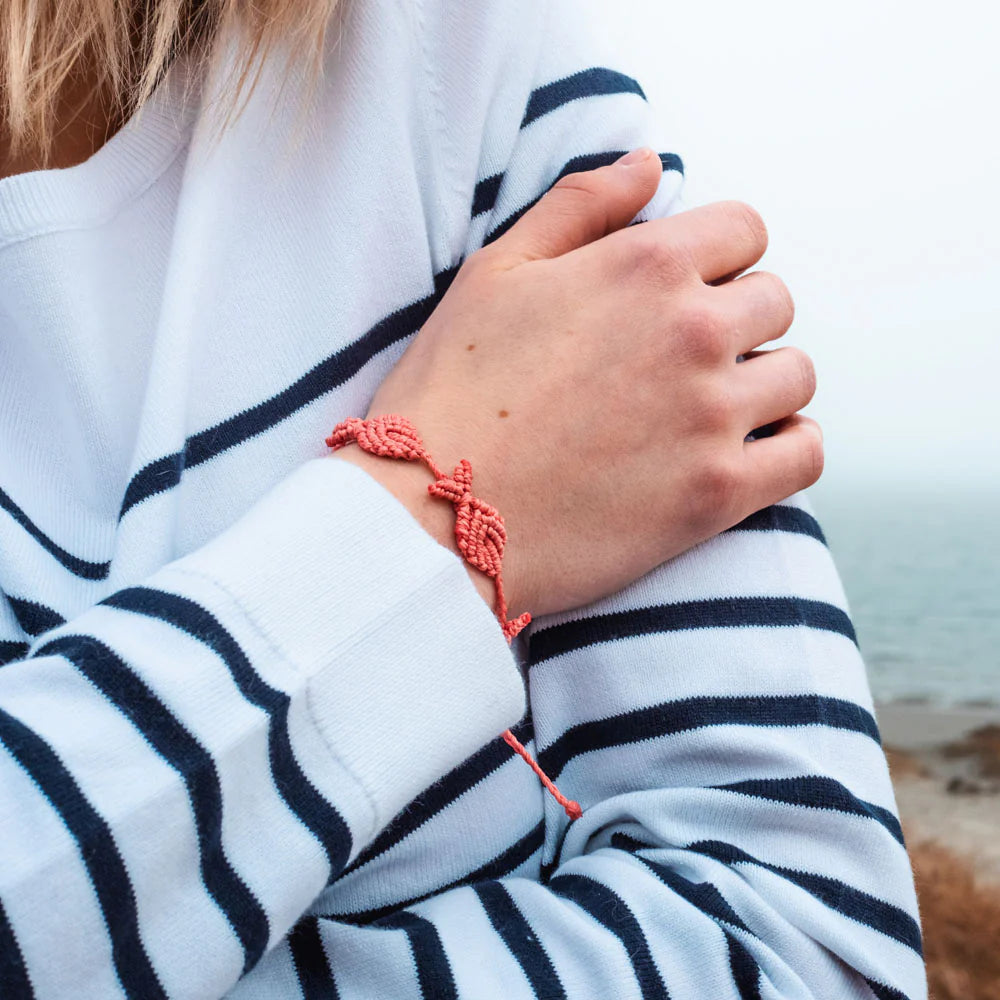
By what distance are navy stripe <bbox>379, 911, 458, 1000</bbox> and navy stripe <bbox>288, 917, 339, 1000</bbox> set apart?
40mm

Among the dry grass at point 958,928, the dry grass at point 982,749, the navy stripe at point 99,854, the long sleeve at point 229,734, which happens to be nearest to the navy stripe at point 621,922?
the long sleeve at point 229,734

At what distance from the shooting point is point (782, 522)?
559 millimetres

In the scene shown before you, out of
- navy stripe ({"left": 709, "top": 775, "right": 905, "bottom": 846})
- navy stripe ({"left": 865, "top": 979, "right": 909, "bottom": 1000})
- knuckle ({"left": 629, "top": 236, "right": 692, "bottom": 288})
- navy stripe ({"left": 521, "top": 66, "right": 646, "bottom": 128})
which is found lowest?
navy stripe ({"left": 865, "top": 979, "right": 909, "bottom": 1000})

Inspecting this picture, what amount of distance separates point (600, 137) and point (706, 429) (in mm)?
201

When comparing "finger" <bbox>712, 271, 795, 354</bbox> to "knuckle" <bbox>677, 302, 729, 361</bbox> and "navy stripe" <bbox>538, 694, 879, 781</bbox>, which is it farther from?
"navy stripe" <bbox>538, 694, 879, 781</bbox>

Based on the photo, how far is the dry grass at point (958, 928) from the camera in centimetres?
93

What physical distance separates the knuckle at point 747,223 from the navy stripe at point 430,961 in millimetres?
432

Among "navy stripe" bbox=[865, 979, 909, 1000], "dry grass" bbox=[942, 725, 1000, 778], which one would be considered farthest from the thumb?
"dry grass" bbox=[942, 725, 1000, 778]

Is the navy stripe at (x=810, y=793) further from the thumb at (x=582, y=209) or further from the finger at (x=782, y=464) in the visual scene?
the thumb at (x=582, y=209)

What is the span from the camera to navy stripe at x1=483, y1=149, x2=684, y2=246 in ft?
1.93

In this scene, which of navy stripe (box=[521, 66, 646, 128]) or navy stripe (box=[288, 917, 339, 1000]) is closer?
navy stripe (box=[288, 917, 339, 1000])

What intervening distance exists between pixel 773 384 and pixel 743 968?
320 mm

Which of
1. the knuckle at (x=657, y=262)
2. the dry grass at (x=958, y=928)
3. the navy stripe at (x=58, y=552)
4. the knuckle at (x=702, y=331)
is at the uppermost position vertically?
the knuckle at (x=657, y=262)

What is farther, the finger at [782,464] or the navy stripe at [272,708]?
the finger at [782,464]
